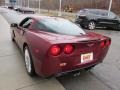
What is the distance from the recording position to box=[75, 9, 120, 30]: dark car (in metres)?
14.4

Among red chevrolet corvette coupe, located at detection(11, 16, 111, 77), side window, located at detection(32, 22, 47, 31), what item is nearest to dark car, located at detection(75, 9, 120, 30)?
side window, located at detection(32, 22, 47, 31)

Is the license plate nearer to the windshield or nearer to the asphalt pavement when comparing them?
the asphalt pavement

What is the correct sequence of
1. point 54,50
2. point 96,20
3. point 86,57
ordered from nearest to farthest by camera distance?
point 54,50
point 86,57
point 96,20

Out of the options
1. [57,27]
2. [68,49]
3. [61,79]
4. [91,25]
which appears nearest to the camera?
[68,49]

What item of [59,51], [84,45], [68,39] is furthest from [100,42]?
[59,51]

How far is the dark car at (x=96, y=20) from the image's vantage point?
14.4m

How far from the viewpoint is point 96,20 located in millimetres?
14469

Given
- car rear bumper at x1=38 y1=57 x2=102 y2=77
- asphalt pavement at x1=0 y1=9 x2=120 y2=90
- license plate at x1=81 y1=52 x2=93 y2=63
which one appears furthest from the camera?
asphalt pavement at x1=0 y1=9 x2=120 y2=90

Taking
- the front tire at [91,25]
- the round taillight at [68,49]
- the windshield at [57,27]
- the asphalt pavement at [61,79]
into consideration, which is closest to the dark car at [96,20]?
the front tire at [91,25]

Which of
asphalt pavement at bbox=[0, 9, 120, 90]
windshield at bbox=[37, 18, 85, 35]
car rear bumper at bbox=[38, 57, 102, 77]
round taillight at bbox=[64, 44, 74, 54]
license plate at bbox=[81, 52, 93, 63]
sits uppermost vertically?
windshield at bbox=[37, 18, 85, 35]

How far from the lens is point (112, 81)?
4.23m

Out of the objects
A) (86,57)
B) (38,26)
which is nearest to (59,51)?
(86,57)

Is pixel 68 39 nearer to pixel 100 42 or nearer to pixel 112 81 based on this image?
pixel 100 42

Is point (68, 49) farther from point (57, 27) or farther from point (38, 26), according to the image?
point (38, 26)
